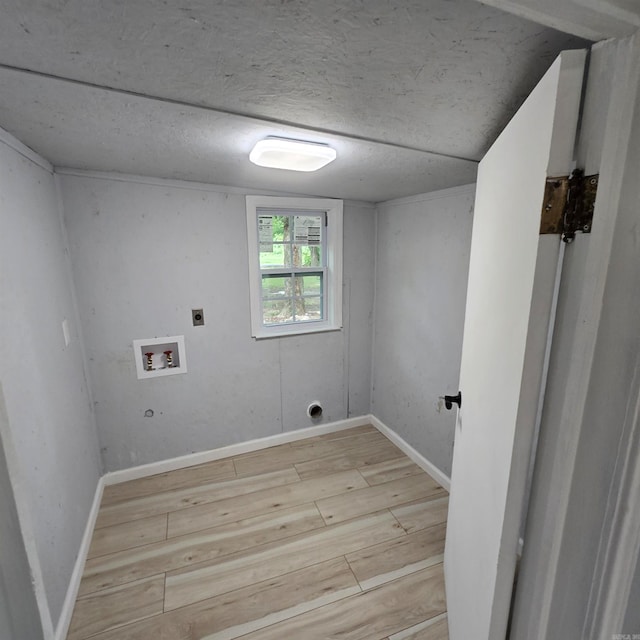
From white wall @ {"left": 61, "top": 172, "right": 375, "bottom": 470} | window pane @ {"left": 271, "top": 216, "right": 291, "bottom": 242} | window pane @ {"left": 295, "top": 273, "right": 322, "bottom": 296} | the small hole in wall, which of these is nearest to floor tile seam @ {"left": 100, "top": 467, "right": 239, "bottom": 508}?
white wall @ {"left": 61, "top": 172, "right": 375, "bottom": 470}

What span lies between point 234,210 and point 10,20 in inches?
64.9

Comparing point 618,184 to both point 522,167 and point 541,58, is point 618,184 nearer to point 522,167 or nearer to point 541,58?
point 522,167

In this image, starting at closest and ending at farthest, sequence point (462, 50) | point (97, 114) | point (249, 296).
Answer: point (462, 50), point (97, 114), point (249, 296)

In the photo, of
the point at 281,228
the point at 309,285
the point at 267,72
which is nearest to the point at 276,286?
the point at 309,285

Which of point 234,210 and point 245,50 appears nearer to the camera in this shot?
point 245,50

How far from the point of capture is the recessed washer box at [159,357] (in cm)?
213

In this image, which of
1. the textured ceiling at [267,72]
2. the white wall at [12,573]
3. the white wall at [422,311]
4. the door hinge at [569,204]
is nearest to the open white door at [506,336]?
the door hinge at [569,204]

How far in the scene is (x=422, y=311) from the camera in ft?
7.43

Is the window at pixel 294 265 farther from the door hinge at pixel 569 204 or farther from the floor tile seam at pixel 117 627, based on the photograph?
the door hinge at pixel 569 204

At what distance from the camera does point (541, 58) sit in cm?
69

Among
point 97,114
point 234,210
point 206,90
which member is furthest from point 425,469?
point 97,114

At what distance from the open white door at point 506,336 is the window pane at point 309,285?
1.59m

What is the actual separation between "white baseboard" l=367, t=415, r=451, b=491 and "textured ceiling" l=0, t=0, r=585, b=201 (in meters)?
2.00

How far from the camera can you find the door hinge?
58 centimetres
